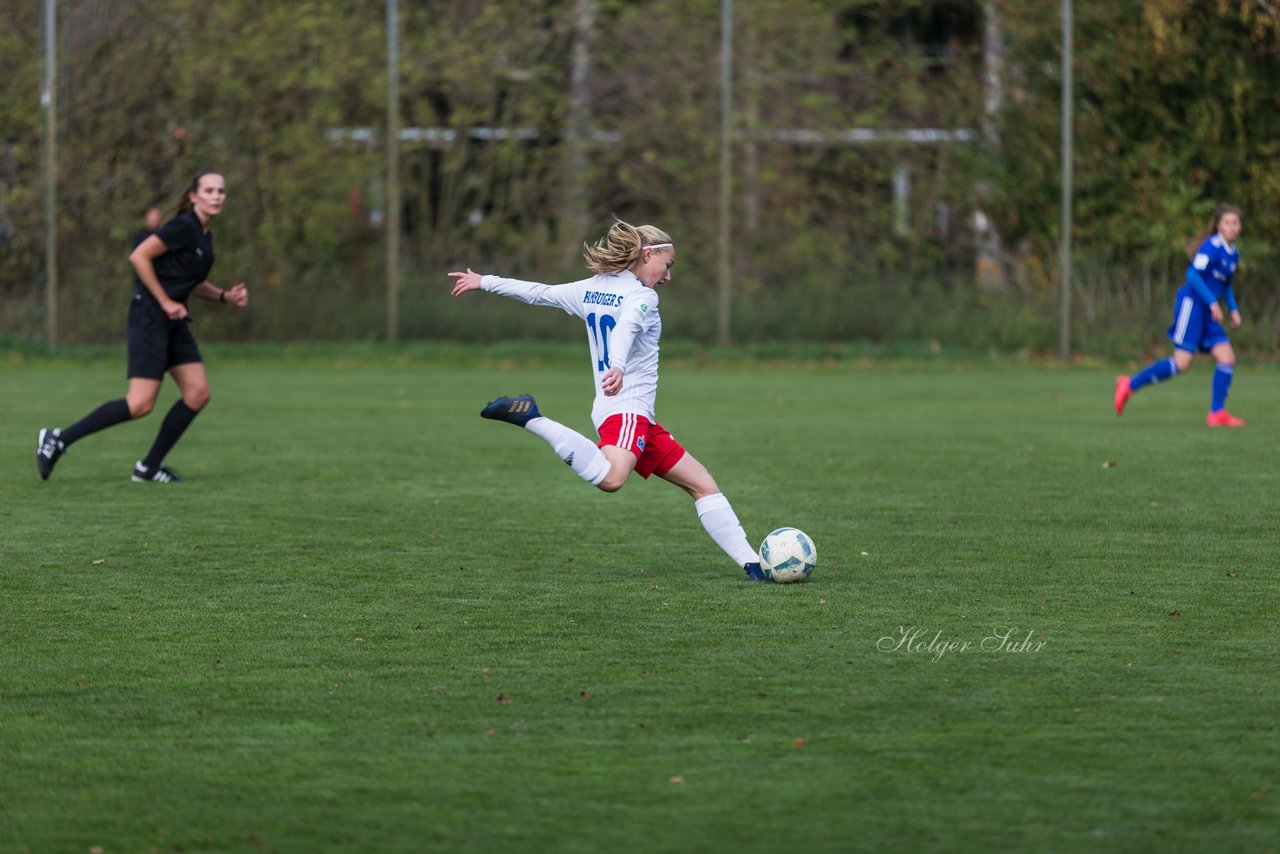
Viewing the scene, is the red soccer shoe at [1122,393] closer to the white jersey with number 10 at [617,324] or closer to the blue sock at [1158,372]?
the blue sock at [1158,372]

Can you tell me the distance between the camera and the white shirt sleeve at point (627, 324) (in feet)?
24.0

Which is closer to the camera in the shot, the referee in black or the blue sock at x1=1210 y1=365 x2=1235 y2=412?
the referee in black

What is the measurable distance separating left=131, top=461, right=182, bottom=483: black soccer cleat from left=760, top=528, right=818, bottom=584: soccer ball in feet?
16.7

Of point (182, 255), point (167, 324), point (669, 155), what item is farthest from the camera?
point (669, 155)

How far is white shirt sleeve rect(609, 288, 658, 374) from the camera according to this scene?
7.31m

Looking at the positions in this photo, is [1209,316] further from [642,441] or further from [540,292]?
[540,292]

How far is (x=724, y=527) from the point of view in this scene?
7.76 meters

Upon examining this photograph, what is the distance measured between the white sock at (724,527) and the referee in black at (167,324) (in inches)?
171

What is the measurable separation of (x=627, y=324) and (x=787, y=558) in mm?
1164

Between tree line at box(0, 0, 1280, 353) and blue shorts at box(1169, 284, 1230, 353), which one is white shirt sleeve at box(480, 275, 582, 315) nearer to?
blue shorts at box(1169, 284, 1230, 353)

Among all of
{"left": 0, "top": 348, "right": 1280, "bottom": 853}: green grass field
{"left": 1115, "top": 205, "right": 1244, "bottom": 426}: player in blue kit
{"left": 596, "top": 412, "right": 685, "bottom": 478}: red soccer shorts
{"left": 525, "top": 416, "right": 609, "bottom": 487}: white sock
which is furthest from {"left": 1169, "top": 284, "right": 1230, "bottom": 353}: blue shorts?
{"left": 525, "top": 416, "right": 609, "bottom": 487}: white sock

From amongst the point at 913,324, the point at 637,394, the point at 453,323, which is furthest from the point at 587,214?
the point at 637,394

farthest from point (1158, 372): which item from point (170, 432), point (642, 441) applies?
point (642, 441)

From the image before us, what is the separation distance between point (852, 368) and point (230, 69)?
9022mm
